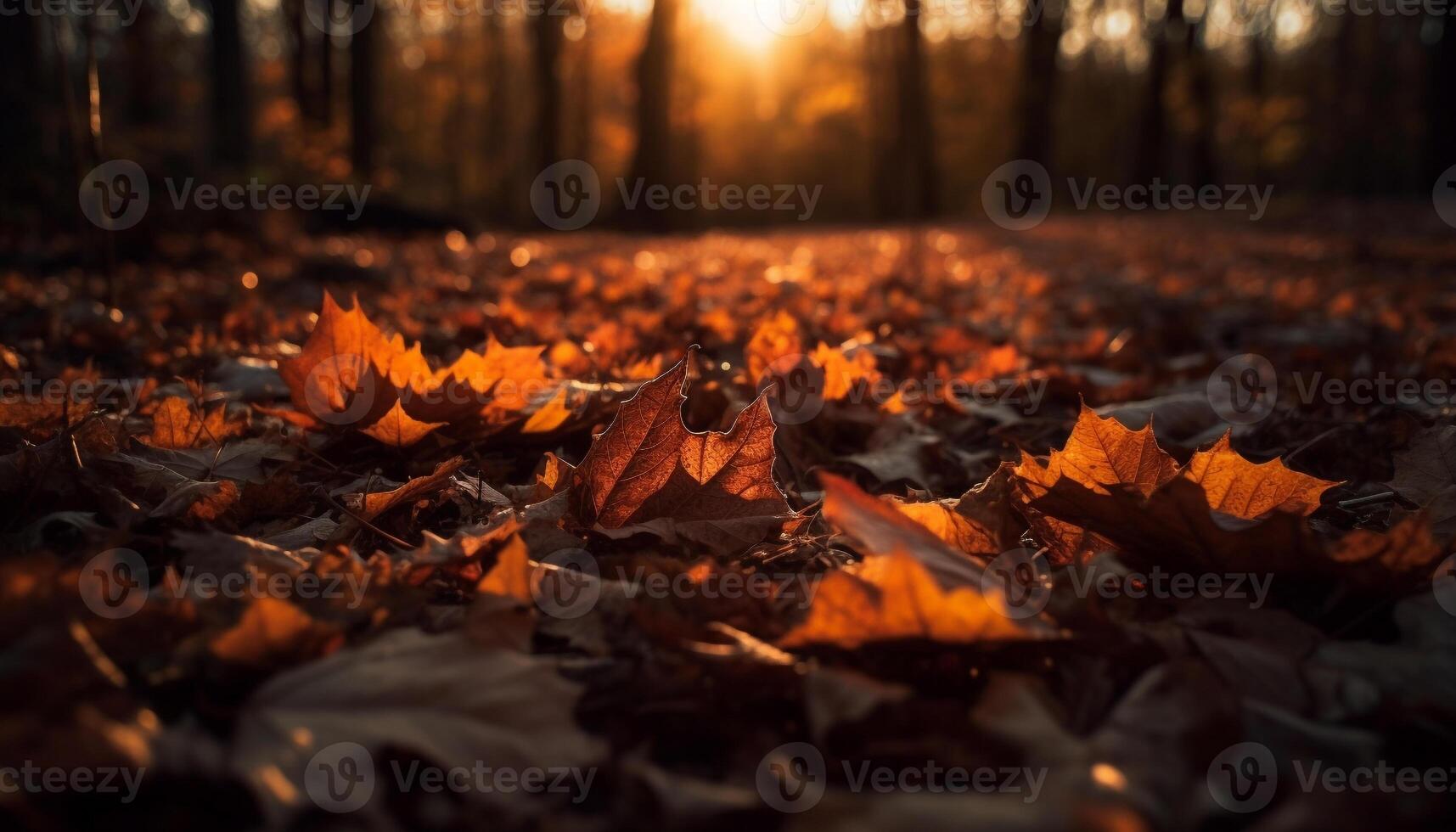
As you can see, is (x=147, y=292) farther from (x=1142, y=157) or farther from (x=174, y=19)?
(x=174, y=19)

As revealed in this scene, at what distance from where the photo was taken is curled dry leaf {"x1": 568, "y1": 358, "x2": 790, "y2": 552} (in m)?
1.34

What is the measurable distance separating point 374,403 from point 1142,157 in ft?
70.8

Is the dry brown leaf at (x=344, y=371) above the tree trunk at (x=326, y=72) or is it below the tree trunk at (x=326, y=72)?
below

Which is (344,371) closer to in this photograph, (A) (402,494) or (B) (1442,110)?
(A) (402,494)

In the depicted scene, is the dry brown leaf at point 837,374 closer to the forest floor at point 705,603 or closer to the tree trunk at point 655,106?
the forest floor at point 705,603

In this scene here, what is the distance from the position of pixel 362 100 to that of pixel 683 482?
17.4 metres

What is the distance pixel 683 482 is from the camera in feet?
4.49

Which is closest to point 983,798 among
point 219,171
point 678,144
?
point 219,171

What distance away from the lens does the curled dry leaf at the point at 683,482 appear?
1.34 metres

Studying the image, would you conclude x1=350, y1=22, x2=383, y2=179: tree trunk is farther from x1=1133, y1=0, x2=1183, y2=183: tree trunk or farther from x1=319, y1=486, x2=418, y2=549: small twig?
x1=319, y1=486, x2=418, y2=549: small twig

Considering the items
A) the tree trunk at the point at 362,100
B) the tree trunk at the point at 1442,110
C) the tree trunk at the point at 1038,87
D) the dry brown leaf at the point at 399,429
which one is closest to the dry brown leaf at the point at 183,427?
the dry brown leaf at the point at 399,429

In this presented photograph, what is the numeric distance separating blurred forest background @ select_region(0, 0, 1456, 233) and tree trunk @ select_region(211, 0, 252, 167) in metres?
0.05

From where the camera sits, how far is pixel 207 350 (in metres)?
2.73

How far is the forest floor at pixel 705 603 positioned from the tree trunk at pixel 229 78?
1480cm
